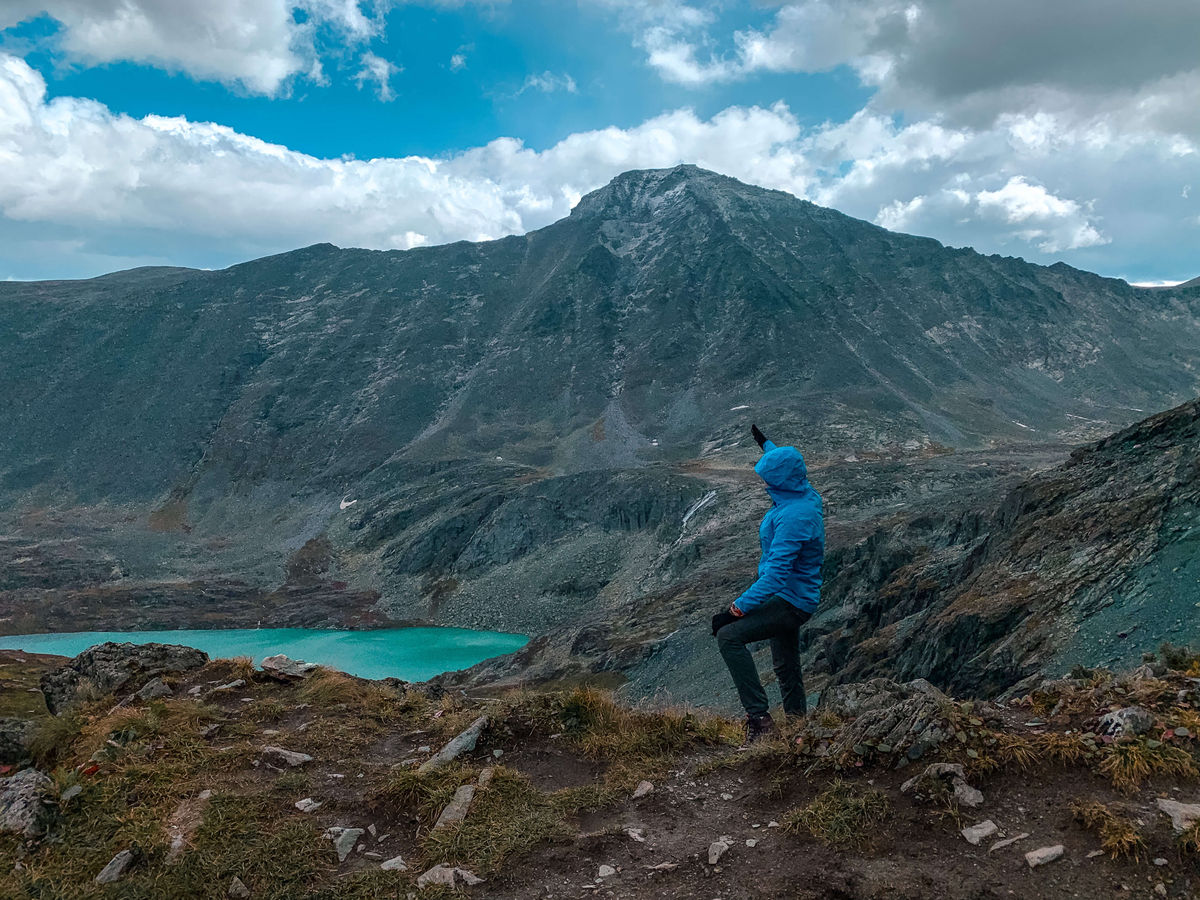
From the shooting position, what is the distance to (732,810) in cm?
643

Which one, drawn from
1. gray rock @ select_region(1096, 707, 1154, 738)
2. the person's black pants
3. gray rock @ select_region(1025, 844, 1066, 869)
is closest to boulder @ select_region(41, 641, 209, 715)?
the person's black pants

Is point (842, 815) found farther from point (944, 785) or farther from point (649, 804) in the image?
point (649, 804)

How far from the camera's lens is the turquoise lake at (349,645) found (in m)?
75.6

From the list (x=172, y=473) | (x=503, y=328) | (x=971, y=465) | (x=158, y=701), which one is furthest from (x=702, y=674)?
(x=503, y=328)

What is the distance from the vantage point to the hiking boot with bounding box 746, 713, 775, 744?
7766 mm

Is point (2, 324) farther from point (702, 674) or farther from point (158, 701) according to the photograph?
point (158, 701)

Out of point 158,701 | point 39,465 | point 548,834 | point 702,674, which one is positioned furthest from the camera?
point 39,465

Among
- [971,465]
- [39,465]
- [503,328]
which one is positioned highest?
[503,328]

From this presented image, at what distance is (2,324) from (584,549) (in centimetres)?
18419

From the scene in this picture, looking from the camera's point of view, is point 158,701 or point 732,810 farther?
point 158,701

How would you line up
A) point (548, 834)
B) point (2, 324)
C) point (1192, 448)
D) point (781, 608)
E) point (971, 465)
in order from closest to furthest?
1. point (548, 834)
2. point (781, 608)
3. point (1192, 448)
4. point (971, 465)
5. point (2, 324)

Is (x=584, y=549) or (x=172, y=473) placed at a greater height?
(x=172, y=473)

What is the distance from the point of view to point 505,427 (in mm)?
155375

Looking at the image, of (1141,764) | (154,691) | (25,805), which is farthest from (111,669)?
(1141,764)
